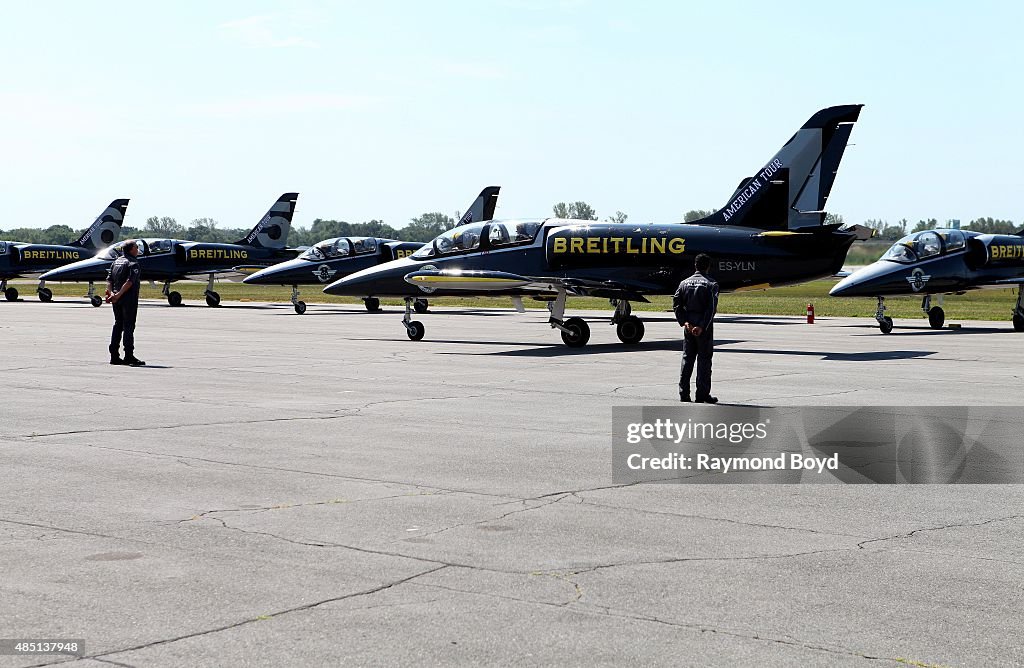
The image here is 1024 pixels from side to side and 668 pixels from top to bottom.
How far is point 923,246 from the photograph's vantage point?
30234 millimetres

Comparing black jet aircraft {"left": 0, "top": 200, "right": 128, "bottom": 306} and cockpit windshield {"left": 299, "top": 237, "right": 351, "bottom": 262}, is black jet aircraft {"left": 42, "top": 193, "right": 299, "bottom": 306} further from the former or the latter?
cockpit windshield {"left": 299, "top": 237, "right": 351, "bottom": 262}

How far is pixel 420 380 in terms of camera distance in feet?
56.3

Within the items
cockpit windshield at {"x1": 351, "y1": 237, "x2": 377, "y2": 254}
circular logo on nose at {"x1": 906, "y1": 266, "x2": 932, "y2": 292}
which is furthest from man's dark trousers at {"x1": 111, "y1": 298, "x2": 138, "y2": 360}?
cockpit windshield at {"x1": 351, "y1": 237, "x2": 377, "y2": 254}

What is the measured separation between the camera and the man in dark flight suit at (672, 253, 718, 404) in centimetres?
1410

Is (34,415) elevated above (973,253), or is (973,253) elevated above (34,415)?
(973,253)

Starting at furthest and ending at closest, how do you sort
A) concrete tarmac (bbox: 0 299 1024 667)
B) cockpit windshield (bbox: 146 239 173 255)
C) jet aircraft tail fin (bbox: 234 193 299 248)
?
jet aircraft tail fin (bbox: 234 193 299 248) < cockpit windshield (bbox: 146 239 173 255) < concrete tarmac (bbox: 0 299 1024 667)

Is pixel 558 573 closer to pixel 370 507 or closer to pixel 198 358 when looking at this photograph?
pixel 370 507

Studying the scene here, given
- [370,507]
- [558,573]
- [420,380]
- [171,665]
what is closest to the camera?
[171,665]

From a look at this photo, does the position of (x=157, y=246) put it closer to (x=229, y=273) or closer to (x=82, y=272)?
(x=229, y=273)

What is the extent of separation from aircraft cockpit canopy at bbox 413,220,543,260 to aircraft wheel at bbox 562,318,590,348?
2441mm

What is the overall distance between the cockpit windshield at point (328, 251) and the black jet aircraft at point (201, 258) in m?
7.28

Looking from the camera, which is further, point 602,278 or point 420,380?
point 602,278

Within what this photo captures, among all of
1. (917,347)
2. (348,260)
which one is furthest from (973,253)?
(348,260)

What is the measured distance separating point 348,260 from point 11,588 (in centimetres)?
3805
